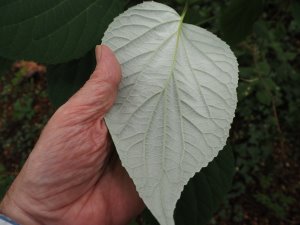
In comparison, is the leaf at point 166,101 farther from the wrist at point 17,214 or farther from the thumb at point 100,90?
the wrist at point 17,214

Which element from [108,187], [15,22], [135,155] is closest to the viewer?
[135,155]

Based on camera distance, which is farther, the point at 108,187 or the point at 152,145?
the point at 108,187

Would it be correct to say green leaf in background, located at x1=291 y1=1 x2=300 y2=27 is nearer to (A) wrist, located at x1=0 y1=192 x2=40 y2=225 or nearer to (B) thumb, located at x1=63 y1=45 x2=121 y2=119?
(B) thumb, located at x1=63 y1=45 x2=121 y2=119

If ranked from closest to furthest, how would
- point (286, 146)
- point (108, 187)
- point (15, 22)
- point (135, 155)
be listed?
point (135, 155)
point (15, 22)
point (108, 187)
point (286, 146)

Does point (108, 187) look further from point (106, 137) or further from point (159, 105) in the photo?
point (159, 105)

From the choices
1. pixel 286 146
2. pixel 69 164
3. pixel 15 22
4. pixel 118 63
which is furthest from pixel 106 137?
pixel 286 146

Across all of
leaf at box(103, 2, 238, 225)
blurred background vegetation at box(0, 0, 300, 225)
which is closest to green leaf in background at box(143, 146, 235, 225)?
leaf at box(103, 2, 238, 225)
